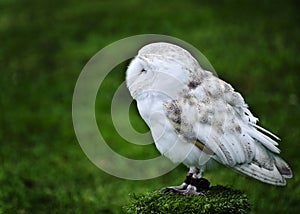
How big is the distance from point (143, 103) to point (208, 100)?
1.61 ft

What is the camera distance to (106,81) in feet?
39.6

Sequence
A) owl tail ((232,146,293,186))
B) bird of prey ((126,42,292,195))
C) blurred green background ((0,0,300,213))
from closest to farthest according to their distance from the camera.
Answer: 1. bird of prey ((126,42,292,195))
2. owl tail ((232,146,293,186))
3. blurred green background ((0,0,300,213))

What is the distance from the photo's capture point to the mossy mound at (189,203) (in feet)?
16.0

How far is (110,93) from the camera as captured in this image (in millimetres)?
11578

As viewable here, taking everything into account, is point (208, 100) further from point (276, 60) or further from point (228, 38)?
point (228, 38)

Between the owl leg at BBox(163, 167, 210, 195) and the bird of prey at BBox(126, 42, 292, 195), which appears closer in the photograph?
the bird of prey at BBox(126, 42, 292, 195)

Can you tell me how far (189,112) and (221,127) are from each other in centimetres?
28

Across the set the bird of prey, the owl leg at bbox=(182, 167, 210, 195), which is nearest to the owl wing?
the bird of prey

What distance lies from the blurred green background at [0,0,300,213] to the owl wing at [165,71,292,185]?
0.35 m

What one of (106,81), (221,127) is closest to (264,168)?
(221,127)

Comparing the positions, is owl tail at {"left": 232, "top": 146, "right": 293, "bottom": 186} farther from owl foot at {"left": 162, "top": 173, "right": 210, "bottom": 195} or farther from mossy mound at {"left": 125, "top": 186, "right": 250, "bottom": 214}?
owl foot at {"left": 162, "top": 173, "right": 210, "bottom": 195}

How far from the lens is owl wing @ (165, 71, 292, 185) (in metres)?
4.88

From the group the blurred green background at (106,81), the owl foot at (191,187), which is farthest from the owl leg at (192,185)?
the blurred green background at (106,81)

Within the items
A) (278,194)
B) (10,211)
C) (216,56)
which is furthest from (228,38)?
(10,211)
